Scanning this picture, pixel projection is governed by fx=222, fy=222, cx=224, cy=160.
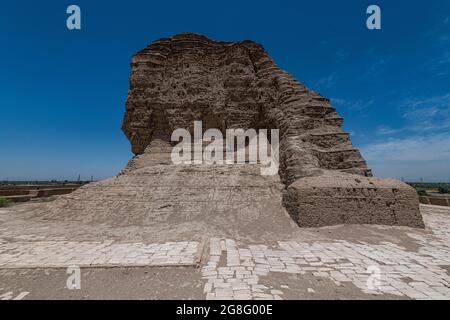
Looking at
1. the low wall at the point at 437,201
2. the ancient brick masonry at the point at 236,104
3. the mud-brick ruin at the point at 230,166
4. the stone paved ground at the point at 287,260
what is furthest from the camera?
the low wall at the point at 437,201

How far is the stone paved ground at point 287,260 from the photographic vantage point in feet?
15.1

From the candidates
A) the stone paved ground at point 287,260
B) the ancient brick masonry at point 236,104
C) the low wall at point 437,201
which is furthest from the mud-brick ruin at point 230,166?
the low wall at point 437,201

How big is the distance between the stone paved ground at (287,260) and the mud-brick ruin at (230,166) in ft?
4.93

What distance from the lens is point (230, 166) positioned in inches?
580

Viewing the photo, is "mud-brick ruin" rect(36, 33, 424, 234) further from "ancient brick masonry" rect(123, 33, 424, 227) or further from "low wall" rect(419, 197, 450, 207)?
"low wall" rect(419, 197, 450, 207)

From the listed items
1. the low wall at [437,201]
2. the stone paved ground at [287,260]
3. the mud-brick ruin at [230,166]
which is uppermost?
the mud-brick ruin at [230,166]

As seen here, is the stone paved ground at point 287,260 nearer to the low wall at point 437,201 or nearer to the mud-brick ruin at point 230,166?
the mud-brick ruin at point 230,166

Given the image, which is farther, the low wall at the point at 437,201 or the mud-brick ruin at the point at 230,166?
the low wall at the point at 437,201

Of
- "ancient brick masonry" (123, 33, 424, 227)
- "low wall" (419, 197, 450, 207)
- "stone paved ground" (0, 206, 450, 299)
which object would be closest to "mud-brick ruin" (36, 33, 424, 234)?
"ancient brick masonry" (123, 33, 424, 227)

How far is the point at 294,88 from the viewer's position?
1577 cm

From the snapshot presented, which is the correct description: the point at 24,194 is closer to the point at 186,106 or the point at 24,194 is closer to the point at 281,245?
the point at 186,106

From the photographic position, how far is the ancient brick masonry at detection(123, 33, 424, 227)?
1233 cm

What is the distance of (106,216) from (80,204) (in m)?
2.51

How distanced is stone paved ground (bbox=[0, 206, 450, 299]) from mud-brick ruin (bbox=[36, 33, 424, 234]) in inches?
59.2
